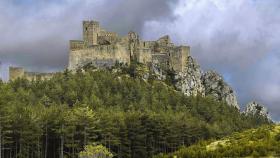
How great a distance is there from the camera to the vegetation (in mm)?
93438

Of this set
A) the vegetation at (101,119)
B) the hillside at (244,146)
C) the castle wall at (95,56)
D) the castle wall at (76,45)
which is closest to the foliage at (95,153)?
the vegetation at (101,119)

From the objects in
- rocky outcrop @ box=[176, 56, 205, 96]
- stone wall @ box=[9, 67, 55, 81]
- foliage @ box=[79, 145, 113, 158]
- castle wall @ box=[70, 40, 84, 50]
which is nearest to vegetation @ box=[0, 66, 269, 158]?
stone wall @ box=[9, 67, 55, 81]

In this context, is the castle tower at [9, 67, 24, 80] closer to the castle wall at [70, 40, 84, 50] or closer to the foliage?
the castle wall at [70, 40, 84, 50]

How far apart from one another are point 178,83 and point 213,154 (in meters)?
150

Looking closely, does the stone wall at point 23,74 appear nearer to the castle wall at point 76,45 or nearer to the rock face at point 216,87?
the castle wall at point 76,45

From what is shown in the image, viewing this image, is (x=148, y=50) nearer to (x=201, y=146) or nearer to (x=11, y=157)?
(x=11, y=157)

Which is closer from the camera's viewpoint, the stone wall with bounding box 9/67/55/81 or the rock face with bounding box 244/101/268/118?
the stone wall with bounding box 9/67/55/81

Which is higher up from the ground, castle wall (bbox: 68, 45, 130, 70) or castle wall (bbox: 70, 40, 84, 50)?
castle wall (bbox: 70, 40, 84, 50)

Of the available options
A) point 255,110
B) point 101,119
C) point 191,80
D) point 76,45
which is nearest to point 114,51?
point 76,45

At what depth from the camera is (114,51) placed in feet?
583

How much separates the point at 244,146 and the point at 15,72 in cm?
14580

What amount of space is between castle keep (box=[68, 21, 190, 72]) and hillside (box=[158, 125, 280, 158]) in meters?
142

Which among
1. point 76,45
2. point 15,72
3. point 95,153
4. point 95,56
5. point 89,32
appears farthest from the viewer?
point 89,32

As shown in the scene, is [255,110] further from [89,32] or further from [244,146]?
[244,146]
